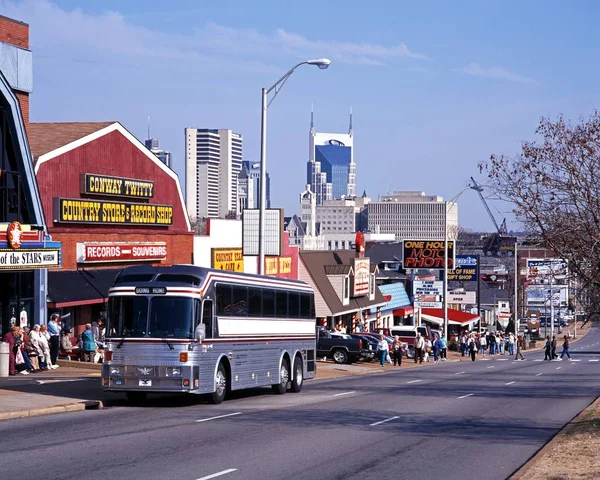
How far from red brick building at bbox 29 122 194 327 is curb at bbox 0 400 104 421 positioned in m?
11.8

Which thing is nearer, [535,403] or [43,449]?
[43,449]

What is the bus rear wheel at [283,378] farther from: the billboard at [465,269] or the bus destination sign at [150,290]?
the billboard at [465,269]

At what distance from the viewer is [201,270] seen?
72.4ft

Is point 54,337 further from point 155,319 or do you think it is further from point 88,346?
point 155,319

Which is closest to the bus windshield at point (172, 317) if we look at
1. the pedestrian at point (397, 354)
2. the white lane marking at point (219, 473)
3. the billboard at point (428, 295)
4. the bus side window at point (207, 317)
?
the bus side window at point (207, 317)

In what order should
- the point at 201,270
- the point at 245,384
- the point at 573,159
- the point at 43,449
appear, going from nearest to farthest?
the point at 43,449 → the point at 573,159 → the point at 201,270 → the point at 245,384

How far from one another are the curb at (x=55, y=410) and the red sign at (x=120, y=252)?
584 inches

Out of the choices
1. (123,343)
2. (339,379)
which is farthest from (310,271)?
(123,343)

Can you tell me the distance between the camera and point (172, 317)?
70.4 feet

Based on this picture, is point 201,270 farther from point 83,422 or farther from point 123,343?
point 83,422

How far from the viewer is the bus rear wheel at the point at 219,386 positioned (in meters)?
22.8

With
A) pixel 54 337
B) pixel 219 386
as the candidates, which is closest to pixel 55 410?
pixel 219 386

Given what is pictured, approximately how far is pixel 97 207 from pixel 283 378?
1346 centimetres

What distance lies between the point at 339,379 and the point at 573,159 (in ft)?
58.8
